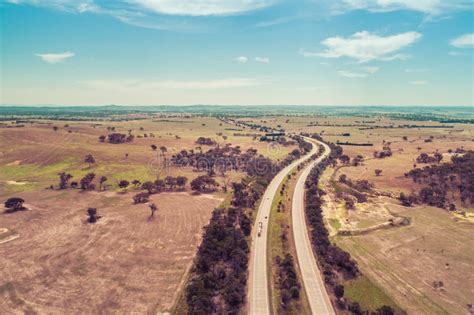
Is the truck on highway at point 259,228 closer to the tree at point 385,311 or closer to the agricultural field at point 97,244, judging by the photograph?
the agricultural field at point 97,244

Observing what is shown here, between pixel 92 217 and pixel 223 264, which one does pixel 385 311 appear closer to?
pixel 223 264

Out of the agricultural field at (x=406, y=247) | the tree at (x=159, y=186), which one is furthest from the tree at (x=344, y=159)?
the tree at (x=159, y=186)

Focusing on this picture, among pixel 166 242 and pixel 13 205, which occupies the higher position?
pixel 13 205

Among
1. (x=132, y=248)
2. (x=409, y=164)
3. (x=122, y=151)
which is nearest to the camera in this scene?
(x=132, y=248)

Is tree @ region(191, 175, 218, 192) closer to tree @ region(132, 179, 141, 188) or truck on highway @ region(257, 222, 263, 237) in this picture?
tree @ region(132, 179, 141, 188)

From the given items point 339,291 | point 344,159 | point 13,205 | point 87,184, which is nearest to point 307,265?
point 339,291

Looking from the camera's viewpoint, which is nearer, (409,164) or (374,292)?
(374,292)

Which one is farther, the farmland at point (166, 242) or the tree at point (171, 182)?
the tree at point (171, 182)

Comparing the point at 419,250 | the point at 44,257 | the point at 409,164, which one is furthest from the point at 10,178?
the point at 409,164

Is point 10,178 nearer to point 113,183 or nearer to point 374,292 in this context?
point 113,183
